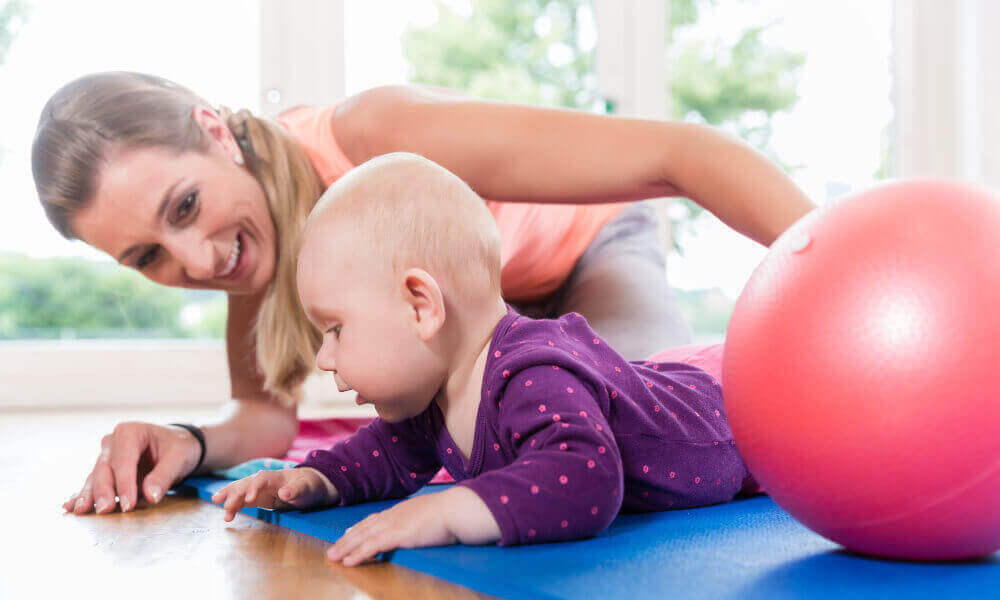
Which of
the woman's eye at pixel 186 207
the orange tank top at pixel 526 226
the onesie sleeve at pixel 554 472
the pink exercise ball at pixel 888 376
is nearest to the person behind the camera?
the pink exercise ball at pixel 888 376

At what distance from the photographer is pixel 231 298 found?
1812 mm

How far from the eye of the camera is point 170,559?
2.91 feet

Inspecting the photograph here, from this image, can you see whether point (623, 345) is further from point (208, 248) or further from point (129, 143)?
point (129, 143)

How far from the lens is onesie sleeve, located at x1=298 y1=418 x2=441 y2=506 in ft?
3.52

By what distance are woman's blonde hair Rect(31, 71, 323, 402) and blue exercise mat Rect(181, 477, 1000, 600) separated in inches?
26.7

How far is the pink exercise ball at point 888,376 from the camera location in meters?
0.67

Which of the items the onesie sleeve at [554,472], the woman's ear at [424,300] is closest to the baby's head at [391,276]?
the woman's ear at [424,300]

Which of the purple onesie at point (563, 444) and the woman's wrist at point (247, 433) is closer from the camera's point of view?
the purple onesie at point (563, 444)

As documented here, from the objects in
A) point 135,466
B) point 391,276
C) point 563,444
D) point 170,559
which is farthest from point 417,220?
point 135,466

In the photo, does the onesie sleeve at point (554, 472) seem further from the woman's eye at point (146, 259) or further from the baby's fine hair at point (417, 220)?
the woman's eye at point (146, 259)

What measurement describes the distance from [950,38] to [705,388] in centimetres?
333

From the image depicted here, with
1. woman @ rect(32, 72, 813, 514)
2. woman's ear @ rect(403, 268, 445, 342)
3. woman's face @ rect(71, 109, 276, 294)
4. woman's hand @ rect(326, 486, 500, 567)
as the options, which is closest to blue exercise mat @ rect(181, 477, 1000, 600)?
woman's hand @ rect(326, 486, 500, 567)

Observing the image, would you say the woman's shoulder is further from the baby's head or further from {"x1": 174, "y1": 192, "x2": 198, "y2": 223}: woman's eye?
the baby's head

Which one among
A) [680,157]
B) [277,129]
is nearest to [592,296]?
[680,157]
